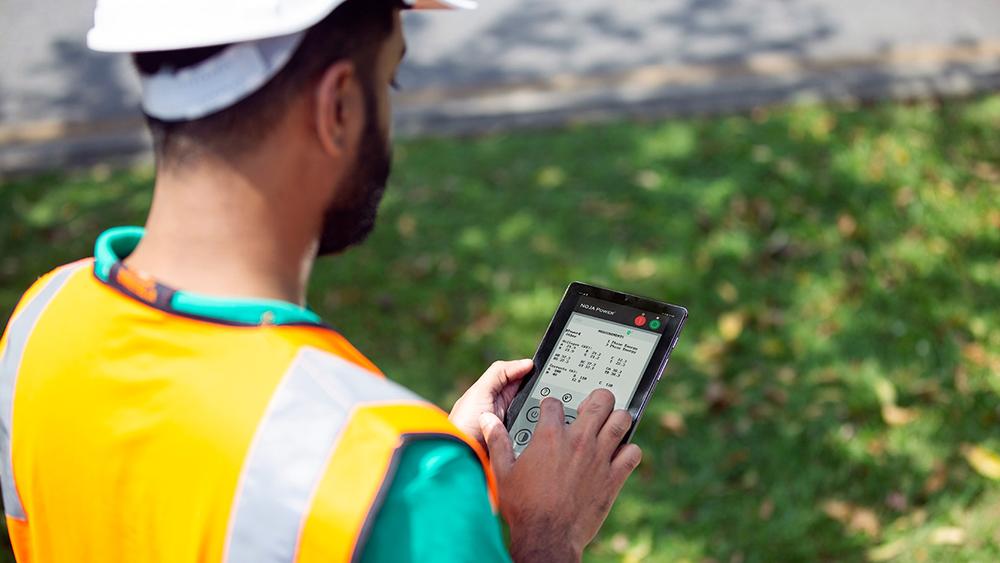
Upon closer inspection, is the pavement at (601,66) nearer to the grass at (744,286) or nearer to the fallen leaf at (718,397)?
the grass at (744,286)

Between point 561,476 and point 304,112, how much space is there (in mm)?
675

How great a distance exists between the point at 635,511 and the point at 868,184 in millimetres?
2273

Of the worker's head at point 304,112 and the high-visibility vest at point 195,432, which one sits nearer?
the high-visibility vest at point 195,432

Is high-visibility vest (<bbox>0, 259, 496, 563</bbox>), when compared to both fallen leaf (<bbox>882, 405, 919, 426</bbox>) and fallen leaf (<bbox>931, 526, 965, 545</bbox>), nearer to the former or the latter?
fallen leaf (<bbox>931, 526, 965, 545</bbox>)

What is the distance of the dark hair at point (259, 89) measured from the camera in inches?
56.4

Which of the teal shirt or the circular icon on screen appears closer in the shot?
the teal shirt

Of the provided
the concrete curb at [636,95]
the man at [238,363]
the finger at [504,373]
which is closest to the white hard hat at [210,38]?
the man at [238,363]

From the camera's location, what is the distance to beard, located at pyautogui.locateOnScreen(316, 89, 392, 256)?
157 centimetres

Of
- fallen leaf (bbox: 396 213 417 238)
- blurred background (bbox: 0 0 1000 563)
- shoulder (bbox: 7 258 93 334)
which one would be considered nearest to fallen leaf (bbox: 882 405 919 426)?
blurred background (bbox: 0 0 1000 563)

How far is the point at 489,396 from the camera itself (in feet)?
6.57

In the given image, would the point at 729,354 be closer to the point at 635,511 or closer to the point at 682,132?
the point at 635,511

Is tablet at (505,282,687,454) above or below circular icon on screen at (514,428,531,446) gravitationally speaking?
above

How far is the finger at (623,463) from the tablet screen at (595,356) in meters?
0.22

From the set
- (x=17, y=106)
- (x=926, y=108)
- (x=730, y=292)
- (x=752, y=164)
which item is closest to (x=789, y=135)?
(x=752, y=164)
